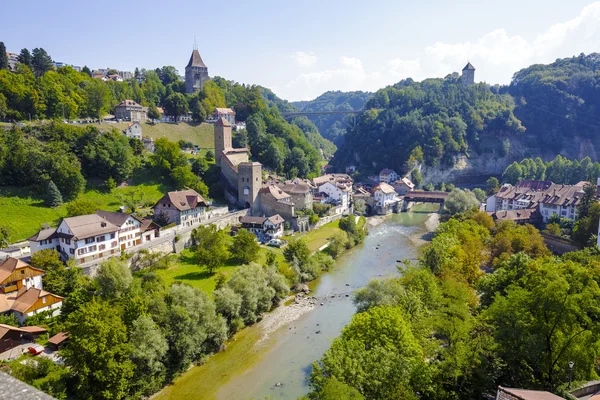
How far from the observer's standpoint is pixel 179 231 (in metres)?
36.4

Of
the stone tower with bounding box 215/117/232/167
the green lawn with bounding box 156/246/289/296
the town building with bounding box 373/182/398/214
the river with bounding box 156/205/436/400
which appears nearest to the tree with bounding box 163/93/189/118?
the stone tower with bounding box 215/117/232/167

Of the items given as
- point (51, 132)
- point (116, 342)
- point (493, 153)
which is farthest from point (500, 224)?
point (493, 153)

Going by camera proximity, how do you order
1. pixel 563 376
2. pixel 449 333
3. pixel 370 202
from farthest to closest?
pixel 370 202, pixel 449 333, pixel 563 376

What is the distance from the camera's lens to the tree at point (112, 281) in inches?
947

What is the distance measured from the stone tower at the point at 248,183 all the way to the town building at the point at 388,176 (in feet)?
129

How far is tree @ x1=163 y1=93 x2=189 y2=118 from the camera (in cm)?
6538

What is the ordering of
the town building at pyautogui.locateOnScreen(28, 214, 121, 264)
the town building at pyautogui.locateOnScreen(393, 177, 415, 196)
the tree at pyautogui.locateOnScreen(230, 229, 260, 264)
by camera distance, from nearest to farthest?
the town building at pyautogui.locateOnScreen(28, 214, 121, 264)
the tree at pyautogui.locateOnScreen(230, 229, 260, 264)
the town building at pyautogui.locateOnScreen(393, 177, 415, 196)

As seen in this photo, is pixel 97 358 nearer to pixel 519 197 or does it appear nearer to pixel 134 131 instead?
pixel 134 131

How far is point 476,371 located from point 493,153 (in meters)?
84.8

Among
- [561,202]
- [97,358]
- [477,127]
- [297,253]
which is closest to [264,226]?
[297,253]

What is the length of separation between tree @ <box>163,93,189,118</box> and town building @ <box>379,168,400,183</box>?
38.8 meters

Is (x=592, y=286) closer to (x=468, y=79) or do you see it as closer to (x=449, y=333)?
(x=449, y=333)

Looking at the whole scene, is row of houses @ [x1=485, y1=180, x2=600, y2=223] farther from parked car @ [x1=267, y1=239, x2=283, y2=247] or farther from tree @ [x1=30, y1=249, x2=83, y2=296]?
tree @ [x1=30, y1=249, x2=83, y2=296]

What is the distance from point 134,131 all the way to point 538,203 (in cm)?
5114
